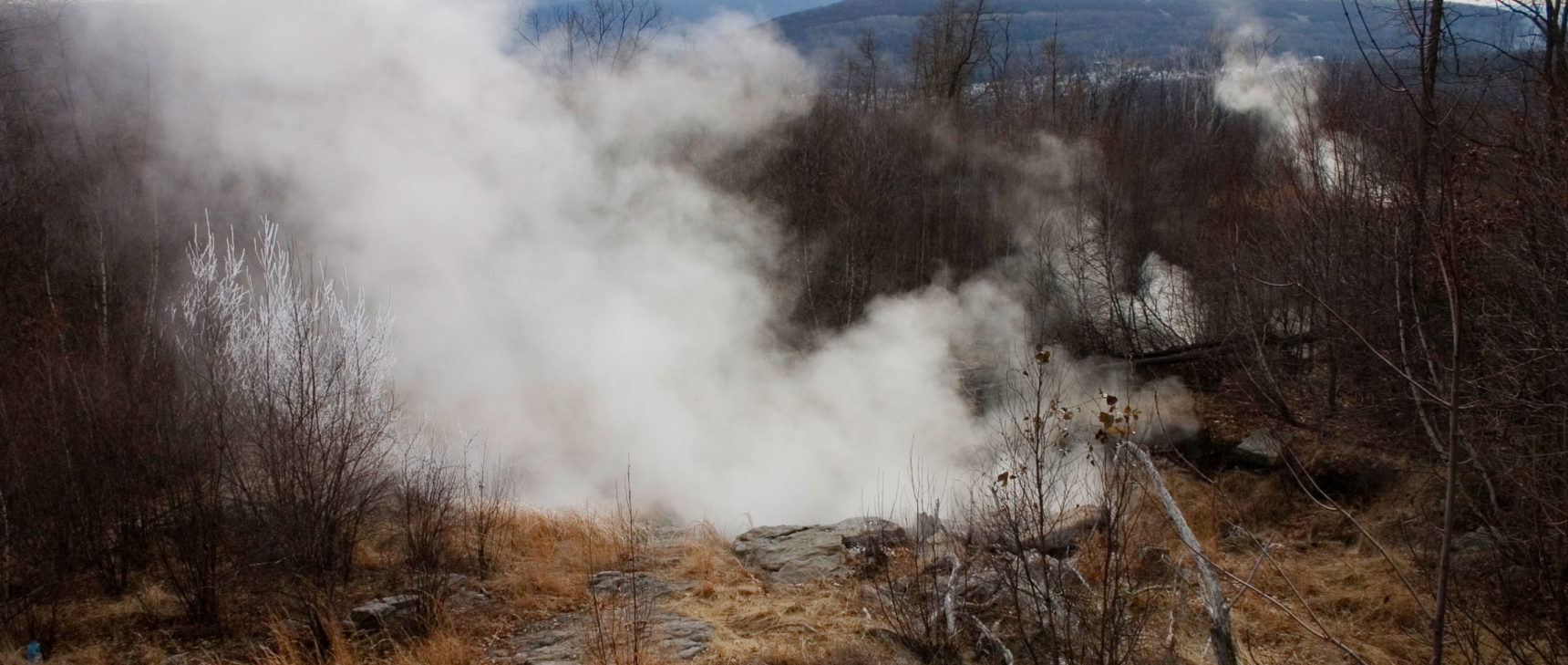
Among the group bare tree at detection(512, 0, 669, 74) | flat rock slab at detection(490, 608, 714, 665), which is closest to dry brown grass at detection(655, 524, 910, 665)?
flat rock slab at detection(490, 608, 714, 665)

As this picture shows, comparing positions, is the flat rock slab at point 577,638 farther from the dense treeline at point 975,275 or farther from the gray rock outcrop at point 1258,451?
the gray rock outcrop at point 1258,451

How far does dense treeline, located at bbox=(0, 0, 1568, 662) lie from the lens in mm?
5613

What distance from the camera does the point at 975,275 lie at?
61.8 ft

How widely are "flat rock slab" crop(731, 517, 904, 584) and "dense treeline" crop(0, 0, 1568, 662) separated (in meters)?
2.80

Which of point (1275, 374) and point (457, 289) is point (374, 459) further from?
point (1275, 374)

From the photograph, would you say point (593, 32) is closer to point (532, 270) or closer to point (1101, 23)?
point (532, 270)

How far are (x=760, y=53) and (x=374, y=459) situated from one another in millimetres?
22499

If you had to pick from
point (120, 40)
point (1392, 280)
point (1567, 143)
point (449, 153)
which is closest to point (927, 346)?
point (1392, 280)

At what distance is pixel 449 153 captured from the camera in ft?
44.3

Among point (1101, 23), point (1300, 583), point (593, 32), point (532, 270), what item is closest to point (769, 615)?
point (1300, 583)

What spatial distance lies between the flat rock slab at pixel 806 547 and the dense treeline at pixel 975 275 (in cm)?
280

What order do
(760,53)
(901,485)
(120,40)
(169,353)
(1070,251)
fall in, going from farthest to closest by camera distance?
(760,53), (120,40), (1070,251), (901,485), (169,353)

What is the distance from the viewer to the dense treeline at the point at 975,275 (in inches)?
221

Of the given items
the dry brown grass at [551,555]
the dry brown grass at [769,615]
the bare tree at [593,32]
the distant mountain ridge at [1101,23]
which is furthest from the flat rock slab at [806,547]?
the distant mountain ridge at [1101,23]
